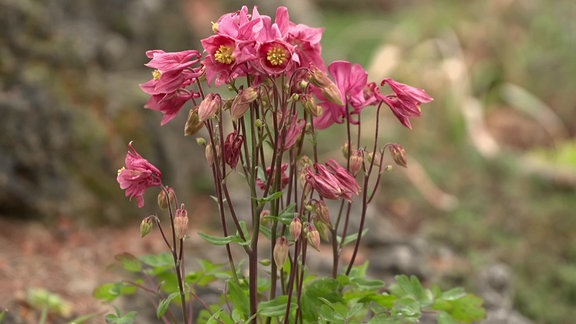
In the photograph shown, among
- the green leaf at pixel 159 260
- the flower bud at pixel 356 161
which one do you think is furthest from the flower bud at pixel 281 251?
the green leaf at pixel 159 260

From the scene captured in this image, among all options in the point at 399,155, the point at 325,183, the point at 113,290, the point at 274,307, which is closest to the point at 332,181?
the point at 325,183

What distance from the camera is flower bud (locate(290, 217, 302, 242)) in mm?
1710

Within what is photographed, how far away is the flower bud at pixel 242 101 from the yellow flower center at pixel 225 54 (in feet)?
0.24

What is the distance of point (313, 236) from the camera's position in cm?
174

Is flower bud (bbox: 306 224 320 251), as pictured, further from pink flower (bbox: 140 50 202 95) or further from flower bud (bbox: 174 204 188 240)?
pink flower (bbox: 140 50 202 95)

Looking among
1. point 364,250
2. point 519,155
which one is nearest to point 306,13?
point 519,155

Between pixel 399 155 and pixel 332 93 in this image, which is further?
pixel 399 155

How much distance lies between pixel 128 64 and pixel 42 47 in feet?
4.80

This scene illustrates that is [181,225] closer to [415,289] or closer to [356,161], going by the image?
[356,161]

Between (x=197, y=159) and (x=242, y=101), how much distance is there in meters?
3.00

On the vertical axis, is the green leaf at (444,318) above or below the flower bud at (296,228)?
below

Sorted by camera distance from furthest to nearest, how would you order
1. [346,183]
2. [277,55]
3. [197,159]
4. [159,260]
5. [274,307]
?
[197,159] → [159,260] → [274,307] → [346,183] → [277,55]

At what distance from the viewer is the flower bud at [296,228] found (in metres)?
1.71

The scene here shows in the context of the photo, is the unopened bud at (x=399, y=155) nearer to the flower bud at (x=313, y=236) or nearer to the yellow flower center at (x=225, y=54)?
the flower bud at (x=313, y=236)
